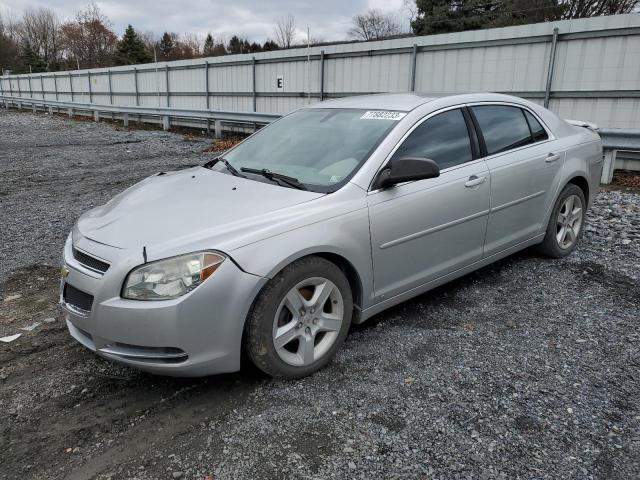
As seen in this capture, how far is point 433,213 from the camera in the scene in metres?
3.52

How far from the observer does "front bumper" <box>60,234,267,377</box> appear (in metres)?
2.54

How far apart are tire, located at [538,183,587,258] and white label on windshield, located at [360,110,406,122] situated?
1.96m

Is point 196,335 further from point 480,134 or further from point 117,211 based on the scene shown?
point 480,134

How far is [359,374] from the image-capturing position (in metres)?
3.05

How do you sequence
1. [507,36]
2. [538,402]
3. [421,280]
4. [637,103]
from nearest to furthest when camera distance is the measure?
[538,402]
[421,280]
[637,103]
[507,36]

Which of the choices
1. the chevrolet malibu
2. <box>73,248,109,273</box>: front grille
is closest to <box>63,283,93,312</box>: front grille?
the chevrolet malibu

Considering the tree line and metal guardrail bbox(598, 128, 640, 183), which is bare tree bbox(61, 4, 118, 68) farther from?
metal guardrail bbox(598, 128, 640, 183)

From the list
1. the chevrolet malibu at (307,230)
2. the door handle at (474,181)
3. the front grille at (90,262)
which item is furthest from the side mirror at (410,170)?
the front grille at (90,262)

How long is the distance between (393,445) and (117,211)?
2.13 m

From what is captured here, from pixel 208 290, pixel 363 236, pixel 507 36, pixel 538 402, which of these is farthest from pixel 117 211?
pixel 507 36

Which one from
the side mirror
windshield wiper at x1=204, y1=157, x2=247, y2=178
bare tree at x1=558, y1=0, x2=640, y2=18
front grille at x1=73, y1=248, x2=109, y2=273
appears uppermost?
bare tree at x1=558, y1=0, x2=640, y2=18

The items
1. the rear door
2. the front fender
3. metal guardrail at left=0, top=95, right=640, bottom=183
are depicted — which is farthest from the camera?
metal guardrail at left=0, top=95, right=640, bottom=183

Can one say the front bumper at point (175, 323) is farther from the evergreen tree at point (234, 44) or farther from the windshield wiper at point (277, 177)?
the evergreen tree at point (234, 44)

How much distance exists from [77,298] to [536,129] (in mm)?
3942
